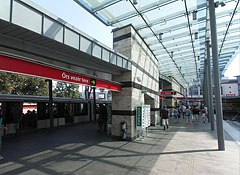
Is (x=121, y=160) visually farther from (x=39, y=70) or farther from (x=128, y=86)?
(x=128, y=86)

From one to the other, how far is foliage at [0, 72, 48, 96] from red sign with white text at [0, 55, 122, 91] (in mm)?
20195

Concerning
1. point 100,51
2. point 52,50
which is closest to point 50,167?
point 52,50

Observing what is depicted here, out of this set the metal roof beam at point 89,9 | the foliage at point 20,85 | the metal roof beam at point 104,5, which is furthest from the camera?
the foliage at point 20,85

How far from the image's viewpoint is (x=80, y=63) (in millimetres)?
6152

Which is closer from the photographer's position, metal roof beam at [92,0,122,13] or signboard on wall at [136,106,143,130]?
metal roof beam at [92,0,122,13]

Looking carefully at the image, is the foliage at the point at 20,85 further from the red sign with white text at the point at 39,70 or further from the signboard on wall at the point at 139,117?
the red sign with white text at the point at 39,70

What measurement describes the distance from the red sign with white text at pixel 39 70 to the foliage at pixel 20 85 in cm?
2019

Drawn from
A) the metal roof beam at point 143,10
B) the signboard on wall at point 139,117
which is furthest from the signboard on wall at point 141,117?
the metal roof beam at point 143,10

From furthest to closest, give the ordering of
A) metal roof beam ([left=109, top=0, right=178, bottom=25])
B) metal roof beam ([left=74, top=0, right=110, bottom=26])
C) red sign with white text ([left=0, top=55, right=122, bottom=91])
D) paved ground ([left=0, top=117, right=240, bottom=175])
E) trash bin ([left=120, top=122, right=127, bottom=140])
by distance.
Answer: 1. trash bin ([left=120, top=122, right=127, bottom=140])
2. metal roof beam ([left=109, top=0, right=178, bottom=25])
3. metal roof beam ([left=74, top=0, right=110, bottom=26])
4. paved ground ([left=0, top=117, right=240, bottom=175])
5. red sign with white text ([left=0, top=55, right=122, bottom=91])

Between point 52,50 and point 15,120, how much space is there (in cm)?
719

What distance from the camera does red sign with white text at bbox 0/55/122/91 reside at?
3.44m

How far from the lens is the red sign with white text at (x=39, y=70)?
344 centimetres

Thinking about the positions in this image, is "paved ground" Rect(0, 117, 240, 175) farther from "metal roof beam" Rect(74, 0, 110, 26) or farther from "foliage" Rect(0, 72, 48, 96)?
"foliage" Rect(0, 72, 48, 96)

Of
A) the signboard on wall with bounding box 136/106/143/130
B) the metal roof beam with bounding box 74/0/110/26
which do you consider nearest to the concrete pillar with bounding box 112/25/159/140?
the signboard on wall with bounding box 136/106/143/130
